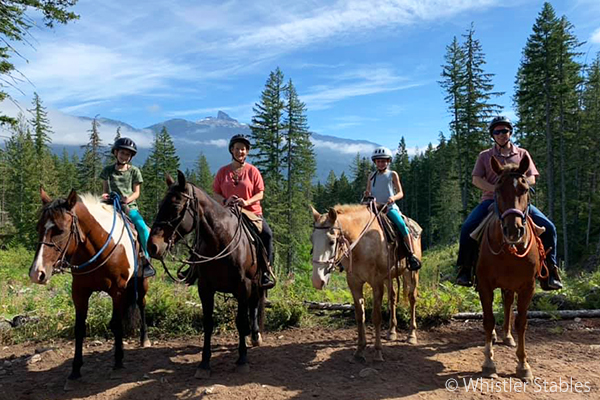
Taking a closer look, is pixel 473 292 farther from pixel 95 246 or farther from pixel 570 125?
pixel 570 125

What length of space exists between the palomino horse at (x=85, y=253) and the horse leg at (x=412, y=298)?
189 inches

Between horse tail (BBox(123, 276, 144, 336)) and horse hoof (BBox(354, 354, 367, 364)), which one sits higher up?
horse tail (BBox(123, 276, 144, 336))

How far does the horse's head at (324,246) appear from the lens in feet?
16.3

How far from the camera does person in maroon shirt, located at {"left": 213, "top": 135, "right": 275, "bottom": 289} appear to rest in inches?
247

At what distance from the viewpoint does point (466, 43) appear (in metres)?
33.5

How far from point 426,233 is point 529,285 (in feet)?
214

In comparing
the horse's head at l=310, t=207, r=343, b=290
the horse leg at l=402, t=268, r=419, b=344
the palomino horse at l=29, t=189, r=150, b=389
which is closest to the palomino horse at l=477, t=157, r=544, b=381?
the horse leg at l=402, t=268, r=419, b=344

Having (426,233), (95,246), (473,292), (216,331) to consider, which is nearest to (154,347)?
(216,331)

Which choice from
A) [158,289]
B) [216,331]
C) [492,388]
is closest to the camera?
[492,388]

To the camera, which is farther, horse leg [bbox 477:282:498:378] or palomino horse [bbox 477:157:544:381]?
horse leg [bbox 477:282:498:378]

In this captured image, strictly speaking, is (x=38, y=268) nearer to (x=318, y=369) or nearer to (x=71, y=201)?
(x=71, y=201)

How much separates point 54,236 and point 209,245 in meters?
1.93

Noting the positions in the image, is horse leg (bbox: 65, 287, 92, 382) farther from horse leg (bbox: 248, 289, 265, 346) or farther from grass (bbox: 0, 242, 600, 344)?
horse leg (bbox: 248, 289, 265, 346)

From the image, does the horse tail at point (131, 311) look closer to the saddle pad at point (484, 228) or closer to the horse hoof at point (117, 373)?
the horse hoof at point (117, 373)
